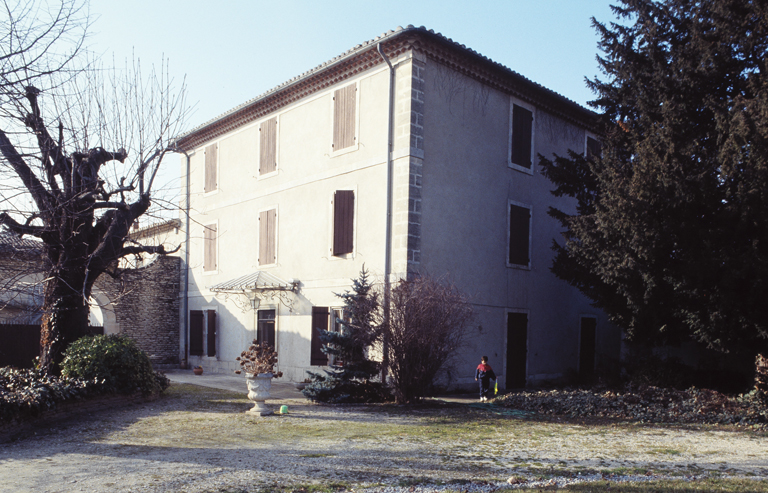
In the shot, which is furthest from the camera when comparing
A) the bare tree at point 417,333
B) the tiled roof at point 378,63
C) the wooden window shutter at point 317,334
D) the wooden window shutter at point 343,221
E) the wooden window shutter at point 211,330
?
the wooden window shutter at point 211,330

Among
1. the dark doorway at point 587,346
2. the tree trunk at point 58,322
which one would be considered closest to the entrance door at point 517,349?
the dark doorway at point 587,346

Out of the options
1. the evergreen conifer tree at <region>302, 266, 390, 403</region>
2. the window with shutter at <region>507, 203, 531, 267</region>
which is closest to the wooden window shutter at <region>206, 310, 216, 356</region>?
the evergreen conifer tree at <region>302, 266, 390, 403</region>

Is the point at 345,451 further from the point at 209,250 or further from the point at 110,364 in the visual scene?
the point at 209,250

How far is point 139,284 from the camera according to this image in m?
19.0

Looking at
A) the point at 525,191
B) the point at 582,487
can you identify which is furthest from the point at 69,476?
the point at 525,191

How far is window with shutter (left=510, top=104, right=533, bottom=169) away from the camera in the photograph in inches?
602

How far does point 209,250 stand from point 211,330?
2.62 m

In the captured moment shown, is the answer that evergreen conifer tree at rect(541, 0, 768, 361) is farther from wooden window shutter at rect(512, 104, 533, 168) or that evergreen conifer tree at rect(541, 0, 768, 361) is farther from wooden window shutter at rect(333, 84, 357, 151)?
wooden window shutter at rect(333, 84, 357, 151)

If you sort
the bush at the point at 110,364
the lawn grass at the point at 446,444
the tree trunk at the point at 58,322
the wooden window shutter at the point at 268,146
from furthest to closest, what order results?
the wooden window shutter at the point at 268,146
the tree trunk at the point at 58,322
the bush at the point at 110,364
the lawn grass at the point at 446,444

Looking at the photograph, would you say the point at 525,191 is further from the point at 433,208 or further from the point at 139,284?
the point at 139,284

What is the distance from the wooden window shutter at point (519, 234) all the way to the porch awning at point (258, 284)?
5654 millimetres

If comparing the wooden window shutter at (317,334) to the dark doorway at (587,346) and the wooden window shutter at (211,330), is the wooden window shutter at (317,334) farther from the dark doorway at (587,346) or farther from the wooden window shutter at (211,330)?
the dark doorway at (587,346)

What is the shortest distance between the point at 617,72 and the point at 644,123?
4.35 feet

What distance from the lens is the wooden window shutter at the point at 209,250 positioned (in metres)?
19.4
